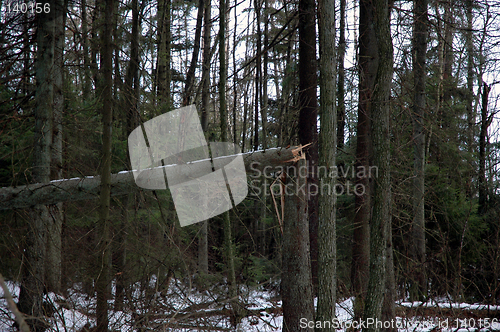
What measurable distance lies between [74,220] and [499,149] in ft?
44.8

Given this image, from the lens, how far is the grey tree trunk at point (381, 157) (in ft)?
16.3

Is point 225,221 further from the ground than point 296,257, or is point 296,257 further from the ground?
point 225,221

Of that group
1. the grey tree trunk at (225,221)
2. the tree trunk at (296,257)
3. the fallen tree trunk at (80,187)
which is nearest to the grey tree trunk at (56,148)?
the fallen tree trunk at (80,187)

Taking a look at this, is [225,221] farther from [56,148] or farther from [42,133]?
[42,133]

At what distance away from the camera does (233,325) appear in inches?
271

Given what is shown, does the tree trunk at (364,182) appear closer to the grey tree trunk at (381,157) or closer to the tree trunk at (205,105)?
the grey tree trunk at (381,157)

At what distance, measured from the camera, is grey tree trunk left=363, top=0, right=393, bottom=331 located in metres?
4.96

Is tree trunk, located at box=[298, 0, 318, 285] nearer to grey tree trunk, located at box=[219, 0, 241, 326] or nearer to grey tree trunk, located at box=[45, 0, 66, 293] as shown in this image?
grey tree trunk, located at box=[219, 0, 241, 326]

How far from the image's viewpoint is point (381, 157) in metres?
5.11

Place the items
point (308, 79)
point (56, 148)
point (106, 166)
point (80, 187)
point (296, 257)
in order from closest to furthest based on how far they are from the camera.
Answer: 1. point (106, 166)
2. point (80, 187)
3. point (56, 148)
4. point (296, 257)
5. point (308, 79)

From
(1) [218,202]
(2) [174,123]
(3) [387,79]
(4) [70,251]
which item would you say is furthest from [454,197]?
(4) [70,251]

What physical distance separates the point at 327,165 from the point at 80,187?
372 centimetres

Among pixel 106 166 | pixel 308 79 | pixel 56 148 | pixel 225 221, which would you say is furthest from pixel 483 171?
pixel 56 148

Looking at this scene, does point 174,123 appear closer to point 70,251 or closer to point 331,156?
point 70,251
